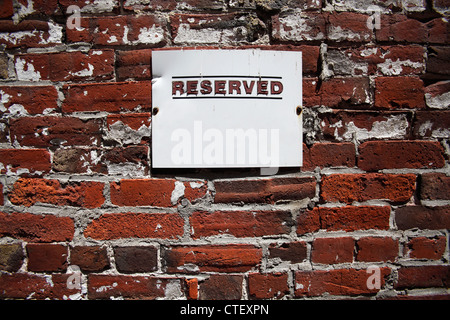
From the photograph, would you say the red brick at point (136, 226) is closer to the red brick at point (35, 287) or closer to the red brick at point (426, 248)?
the red brick at point (35, 287)

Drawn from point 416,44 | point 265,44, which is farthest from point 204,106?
point 416,44

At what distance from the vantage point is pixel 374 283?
0.79 m

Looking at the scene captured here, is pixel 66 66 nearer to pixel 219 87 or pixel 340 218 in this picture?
pixel 219 87

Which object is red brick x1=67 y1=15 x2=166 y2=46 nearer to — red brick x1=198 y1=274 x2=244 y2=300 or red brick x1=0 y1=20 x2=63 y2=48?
red brick x1=0 y1=20 x2=63 y2=48

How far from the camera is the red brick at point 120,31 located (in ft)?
2.50

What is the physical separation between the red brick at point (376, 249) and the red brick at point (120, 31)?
0.83 m

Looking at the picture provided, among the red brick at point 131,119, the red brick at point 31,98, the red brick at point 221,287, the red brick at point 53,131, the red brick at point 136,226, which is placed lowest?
the red brick at point 221,287

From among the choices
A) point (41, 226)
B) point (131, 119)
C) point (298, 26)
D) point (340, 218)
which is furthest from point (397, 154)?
point (41, 226)

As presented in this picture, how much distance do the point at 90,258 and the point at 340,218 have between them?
0.74m

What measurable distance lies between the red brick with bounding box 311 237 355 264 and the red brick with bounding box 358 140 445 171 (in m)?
→ 0.23

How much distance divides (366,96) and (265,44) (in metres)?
0.33

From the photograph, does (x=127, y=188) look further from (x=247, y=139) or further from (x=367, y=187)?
(x=367, y=187)

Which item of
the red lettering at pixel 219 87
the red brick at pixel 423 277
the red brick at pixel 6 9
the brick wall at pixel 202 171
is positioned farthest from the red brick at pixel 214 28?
the red brick at pixel 423 277

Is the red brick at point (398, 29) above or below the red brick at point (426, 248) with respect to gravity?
above
